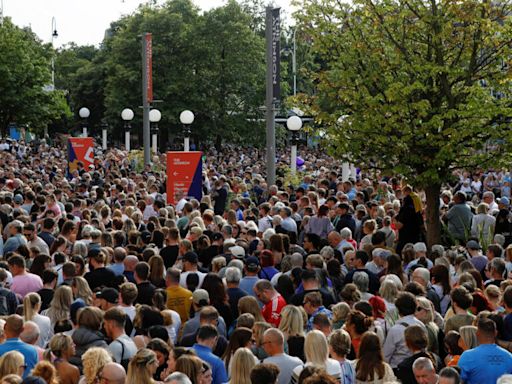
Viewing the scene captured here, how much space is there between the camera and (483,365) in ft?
27.8

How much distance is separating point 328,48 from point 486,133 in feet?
11.2

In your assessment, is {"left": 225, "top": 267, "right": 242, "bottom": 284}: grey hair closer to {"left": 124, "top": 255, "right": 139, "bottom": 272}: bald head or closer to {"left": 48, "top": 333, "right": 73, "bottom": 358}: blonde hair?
{"left": 124, "top": 255, "right": 139, "bottom": 272}: bald head

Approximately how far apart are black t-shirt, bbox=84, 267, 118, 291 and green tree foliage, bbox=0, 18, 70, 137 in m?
39.2

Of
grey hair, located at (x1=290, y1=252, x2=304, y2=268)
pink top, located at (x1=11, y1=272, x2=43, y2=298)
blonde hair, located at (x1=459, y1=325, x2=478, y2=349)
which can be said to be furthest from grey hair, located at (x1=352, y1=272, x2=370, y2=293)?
pink top, located at (x1=11, y1=272, x2=43, y2=298)

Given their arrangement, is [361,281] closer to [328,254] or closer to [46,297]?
[328,254]

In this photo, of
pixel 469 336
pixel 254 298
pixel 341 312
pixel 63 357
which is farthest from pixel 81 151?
pixel 469 336

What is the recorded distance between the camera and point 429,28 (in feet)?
57.2

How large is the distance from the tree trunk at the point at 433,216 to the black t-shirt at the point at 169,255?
6.17 metres

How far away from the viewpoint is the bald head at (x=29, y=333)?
9023mm

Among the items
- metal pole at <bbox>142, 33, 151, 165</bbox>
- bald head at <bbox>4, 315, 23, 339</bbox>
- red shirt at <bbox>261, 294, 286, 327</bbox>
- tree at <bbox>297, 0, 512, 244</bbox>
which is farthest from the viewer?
metal pole at <bbox>142, 33, 151, 165</bbox>

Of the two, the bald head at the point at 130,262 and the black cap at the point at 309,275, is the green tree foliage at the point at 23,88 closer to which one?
the bald head at the point at 130,262

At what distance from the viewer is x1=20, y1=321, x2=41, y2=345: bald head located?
29.6 feet

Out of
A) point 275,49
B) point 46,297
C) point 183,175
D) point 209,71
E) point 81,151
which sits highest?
point 209,71

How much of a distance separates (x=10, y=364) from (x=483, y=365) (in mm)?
4032
